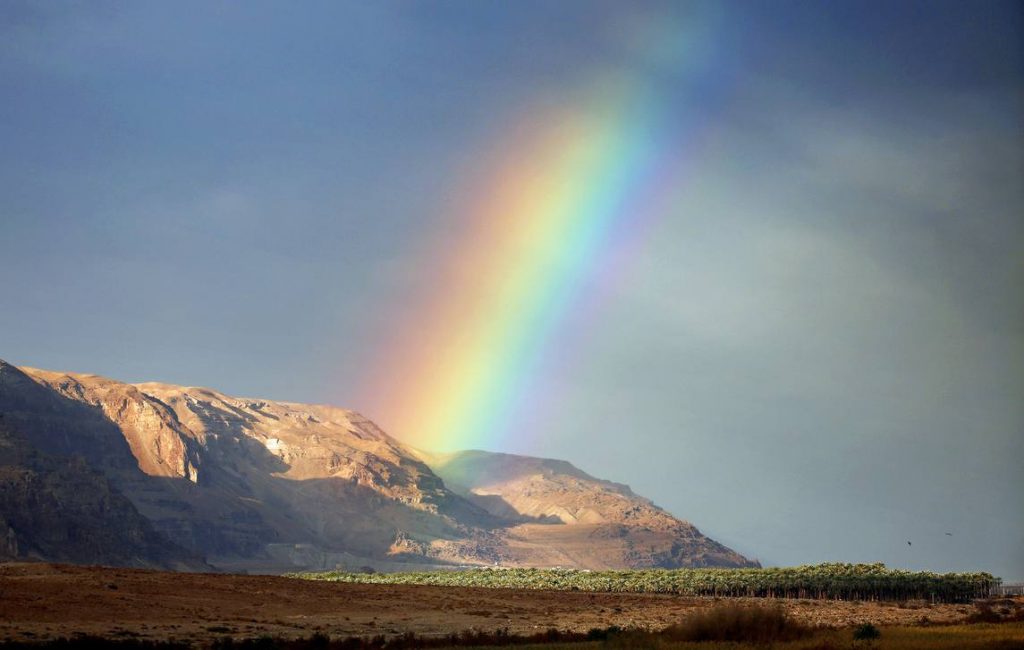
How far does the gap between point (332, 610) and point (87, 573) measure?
1989 centimetres

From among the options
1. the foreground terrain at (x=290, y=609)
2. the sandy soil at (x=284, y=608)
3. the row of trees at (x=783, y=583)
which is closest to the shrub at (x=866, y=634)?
the foreground terrain at (x=290, y=609)

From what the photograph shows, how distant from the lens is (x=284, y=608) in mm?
71750

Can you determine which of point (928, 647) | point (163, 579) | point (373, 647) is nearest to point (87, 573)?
point (163, 579)

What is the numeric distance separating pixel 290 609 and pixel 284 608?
527 mm

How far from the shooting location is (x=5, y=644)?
145 ft

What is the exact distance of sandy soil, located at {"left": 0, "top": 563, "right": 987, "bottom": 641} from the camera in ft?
185

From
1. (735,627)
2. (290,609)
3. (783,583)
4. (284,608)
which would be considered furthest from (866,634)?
(783,583)

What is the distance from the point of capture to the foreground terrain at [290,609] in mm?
56156

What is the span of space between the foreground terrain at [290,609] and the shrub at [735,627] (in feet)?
18.0

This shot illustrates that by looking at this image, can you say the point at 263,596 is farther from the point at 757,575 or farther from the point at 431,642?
the point at 757,575

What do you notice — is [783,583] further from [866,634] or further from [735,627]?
[735,627]

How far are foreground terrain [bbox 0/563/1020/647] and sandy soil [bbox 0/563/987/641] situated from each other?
0.24 ft

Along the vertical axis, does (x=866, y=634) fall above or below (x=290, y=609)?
above

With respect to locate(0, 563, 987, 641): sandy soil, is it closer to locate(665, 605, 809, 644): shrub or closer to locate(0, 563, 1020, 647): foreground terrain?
locate(0, 563, 1020, 647): foreground terrain
